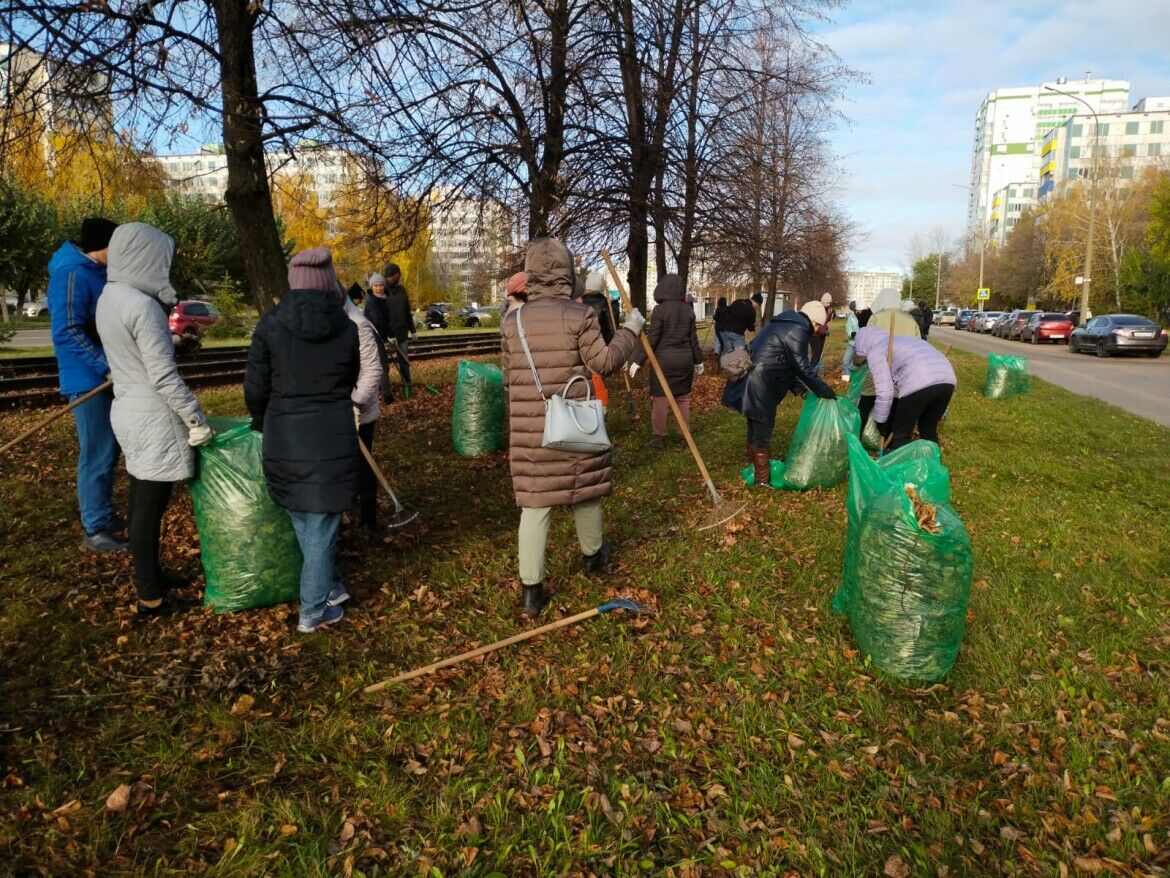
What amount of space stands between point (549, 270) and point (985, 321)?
44.1 metres

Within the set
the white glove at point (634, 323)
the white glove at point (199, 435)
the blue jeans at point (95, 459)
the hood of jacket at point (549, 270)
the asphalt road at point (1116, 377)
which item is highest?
the hood of jacket at point (549, 270)

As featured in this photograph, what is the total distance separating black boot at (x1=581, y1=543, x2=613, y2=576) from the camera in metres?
4.18

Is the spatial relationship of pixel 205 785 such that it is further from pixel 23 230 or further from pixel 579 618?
pixel 23 230

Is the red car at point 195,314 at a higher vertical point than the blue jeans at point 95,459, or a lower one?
higher

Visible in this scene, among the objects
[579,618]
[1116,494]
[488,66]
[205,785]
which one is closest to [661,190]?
[488,66]

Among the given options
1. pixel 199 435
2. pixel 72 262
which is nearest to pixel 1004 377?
pixel 199 435

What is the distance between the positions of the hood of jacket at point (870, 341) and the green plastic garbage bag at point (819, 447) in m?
0.48

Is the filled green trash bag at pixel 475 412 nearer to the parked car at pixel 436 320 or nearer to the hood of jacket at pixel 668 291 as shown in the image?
the hood of jacket at pixel 668 291

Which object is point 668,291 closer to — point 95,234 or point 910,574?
point 910,574

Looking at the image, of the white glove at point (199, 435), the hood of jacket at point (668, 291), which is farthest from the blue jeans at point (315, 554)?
the hood of jacket at point (668, 291)

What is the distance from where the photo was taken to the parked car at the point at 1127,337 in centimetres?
2050

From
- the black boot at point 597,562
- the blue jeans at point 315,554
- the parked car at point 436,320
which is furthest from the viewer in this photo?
the parked car at point 436,320

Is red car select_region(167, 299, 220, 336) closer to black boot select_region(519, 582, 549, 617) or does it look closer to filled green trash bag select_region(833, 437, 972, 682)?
black boot select_region(519, 582, 549, 617)

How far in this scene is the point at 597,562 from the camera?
4.20m
